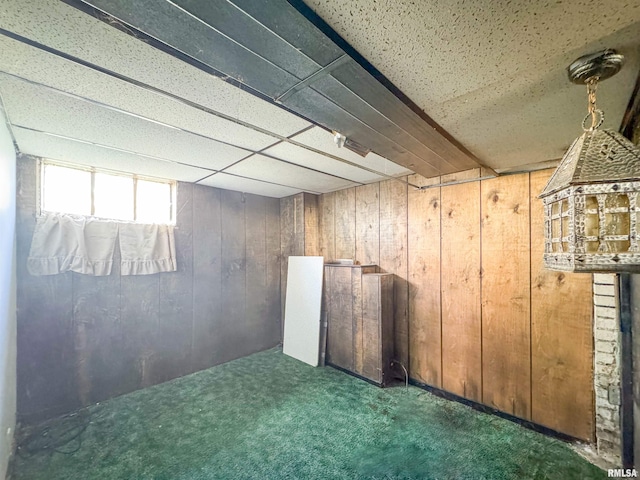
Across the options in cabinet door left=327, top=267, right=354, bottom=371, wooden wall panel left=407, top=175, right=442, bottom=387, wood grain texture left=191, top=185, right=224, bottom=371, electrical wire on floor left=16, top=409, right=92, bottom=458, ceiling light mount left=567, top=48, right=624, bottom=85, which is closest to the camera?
ceiling light mount left=567, top=48, right=624, bottom=85

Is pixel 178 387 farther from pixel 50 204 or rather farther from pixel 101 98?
pixel 101 98

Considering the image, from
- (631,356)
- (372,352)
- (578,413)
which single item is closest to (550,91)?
(631,356)

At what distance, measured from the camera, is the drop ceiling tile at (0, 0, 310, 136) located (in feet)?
2.67

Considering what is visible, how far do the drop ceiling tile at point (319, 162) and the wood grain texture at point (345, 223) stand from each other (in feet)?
1.30

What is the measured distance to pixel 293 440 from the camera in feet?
6.25

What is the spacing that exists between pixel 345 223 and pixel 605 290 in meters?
2.33

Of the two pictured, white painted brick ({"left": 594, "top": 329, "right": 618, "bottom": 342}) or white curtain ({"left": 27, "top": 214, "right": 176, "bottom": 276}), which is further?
white curtain ({"left": 27, "top": 214, "right": 176, "bottom": 276})

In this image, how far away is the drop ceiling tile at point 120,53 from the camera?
0.81 meters

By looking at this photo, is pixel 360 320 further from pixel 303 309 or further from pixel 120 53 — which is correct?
pixel 120 53

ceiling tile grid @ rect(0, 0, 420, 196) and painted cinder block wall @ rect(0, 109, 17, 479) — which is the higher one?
ceiling tile grid @ rect(0, 0, 420, 196)

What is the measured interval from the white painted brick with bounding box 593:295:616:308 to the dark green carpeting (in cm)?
102

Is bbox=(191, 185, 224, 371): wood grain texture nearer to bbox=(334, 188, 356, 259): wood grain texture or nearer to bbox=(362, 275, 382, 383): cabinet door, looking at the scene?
bbox=(334, 188, 356, 259): wood grain texture

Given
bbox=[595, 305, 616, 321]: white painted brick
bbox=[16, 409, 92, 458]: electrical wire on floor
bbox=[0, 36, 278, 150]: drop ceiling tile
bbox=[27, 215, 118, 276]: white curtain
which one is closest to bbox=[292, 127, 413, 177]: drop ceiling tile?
bbox=[0, 36, 278, 150]: drop ceiling tile

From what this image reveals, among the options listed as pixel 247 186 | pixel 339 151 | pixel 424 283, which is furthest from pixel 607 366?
pixel 247 186
